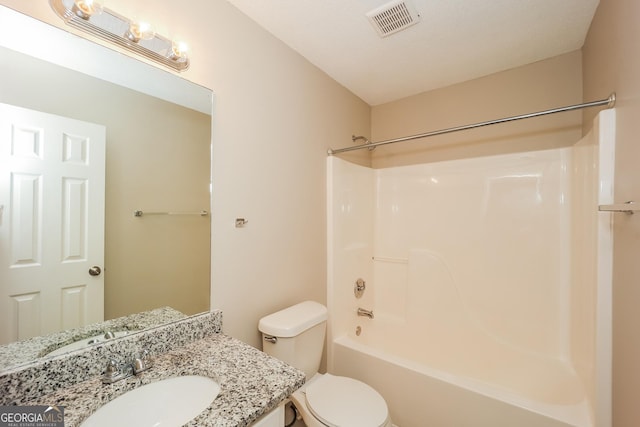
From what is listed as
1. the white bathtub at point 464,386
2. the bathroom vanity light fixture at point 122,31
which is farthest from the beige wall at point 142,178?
the white bathtub at point 464,386

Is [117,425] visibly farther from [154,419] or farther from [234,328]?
[234,328]

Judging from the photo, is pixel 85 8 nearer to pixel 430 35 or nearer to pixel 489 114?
pixel 430 35

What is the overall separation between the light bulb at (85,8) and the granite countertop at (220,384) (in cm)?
121

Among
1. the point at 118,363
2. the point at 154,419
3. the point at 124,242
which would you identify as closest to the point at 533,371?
the point at 154,419

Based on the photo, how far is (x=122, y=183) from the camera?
102 cm

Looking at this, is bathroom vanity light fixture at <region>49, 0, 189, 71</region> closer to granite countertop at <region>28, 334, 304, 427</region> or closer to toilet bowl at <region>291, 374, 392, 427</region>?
granite countertop at <region>28, 334, 304, 427</region>

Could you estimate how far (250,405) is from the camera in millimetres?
756

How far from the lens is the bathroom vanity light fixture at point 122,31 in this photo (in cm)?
86

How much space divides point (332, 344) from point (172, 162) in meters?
1.53

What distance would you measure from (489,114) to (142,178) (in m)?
2.32

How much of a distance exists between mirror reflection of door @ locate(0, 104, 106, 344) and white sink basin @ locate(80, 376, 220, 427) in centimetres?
32

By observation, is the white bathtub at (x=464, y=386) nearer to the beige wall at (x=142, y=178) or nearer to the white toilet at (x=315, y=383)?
the white toilet at (x=315, y=383)

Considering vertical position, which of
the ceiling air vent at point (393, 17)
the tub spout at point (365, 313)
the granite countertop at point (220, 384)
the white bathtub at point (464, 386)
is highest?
the ceiling air vent at point (393, 17)

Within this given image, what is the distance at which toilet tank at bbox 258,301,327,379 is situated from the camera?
4.53 feet
